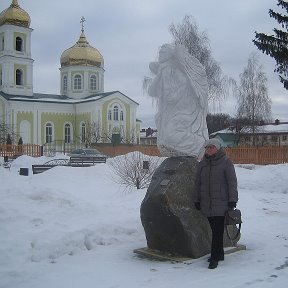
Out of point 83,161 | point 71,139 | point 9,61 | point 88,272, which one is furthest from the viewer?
point 71,139

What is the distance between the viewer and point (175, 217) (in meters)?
6.37

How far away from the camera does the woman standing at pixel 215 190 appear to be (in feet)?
19.6

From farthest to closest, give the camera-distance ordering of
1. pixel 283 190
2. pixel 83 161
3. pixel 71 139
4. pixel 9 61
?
pixel 71 139, pixel 9 61, pixel 83 161, pixel 283 190

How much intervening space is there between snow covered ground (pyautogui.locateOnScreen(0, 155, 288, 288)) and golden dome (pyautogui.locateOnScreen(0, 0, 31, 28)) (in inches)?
→ 1796

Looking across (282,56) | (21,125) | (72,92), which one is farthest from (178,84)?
(72,92)

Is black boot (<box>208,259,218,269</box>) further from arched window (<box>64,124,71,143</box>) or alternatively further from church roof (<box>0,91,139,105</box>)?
arched window (<box>64,124,71,143</box>)

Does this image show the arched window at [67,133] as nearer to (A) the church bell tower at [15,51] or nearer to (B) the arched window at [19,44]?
(A) the church bell tower at [15,51]

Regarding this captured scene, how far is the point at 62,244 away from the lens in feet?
22.6

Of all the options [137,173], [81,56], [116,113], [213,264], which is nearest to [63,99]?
[81,56]

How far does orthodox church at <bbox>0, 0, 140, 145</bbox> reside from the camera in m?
52.5

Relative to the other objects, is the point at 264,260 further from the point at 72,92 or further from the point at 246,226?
the point at 72,92

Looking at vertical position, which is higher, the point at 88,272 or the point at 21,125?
the point at 21,125

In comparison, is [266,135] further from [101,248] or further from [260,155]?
[101,248]

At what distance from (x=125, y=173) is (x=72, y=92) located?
153ft
